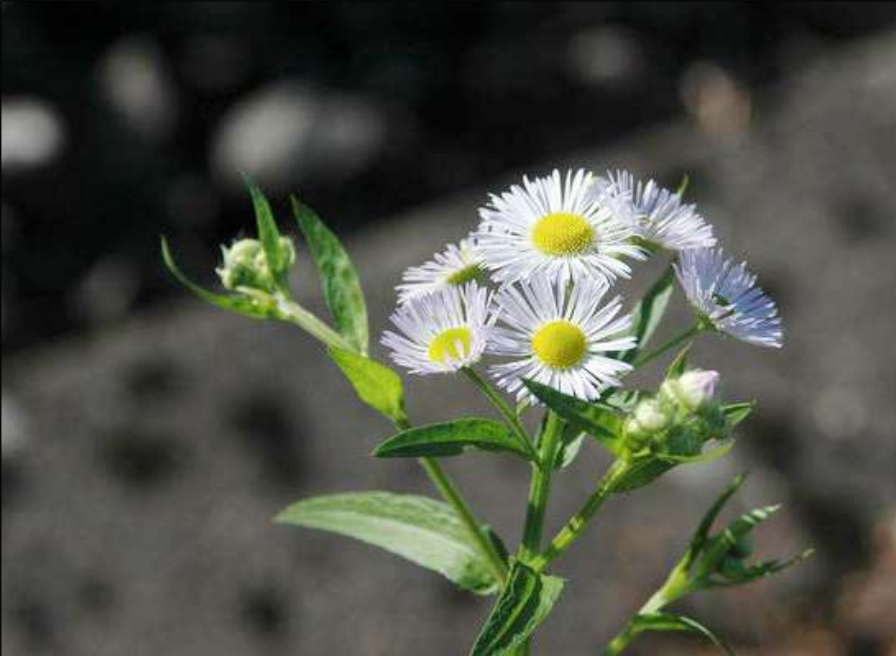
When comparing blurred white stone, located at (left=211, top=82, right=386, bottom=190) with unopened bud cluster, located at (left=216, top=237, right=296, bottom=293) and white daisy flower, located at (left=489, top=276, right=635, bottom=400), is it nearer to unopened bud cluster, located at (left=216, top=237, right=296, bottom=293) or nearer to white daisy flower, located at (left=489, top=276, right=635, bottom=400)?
unopened bud cluster, located at (left=216, top=237, right=296, bottom=293)

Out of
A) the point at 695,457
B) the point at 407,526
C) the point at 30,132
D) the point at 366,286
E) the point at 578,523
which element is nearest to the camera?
the point at 695,457

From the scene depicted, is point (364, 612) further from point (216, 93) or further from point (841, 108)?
point (841, 108)

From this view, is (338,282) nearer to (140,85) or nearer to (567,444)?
(567,444)

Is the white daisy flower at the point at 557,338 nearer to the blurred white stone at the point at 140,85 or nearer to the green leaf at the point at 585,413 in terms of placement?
the green leaf at the point at 585,413

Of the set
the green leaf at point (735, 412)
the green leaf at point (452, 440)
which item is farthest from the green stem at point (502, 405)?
the green leaf at point (735, 412)

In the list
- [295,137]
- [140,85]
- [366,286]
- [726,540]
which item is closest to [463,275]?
[726,540]

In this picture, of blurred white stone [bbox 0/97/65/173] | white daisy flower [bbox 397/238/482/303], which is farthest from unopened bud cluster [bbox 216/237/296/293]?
blurred white stone [bbox 0/97/65/173]

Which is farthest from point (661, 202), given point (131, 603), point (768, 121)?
point (768, 121)
